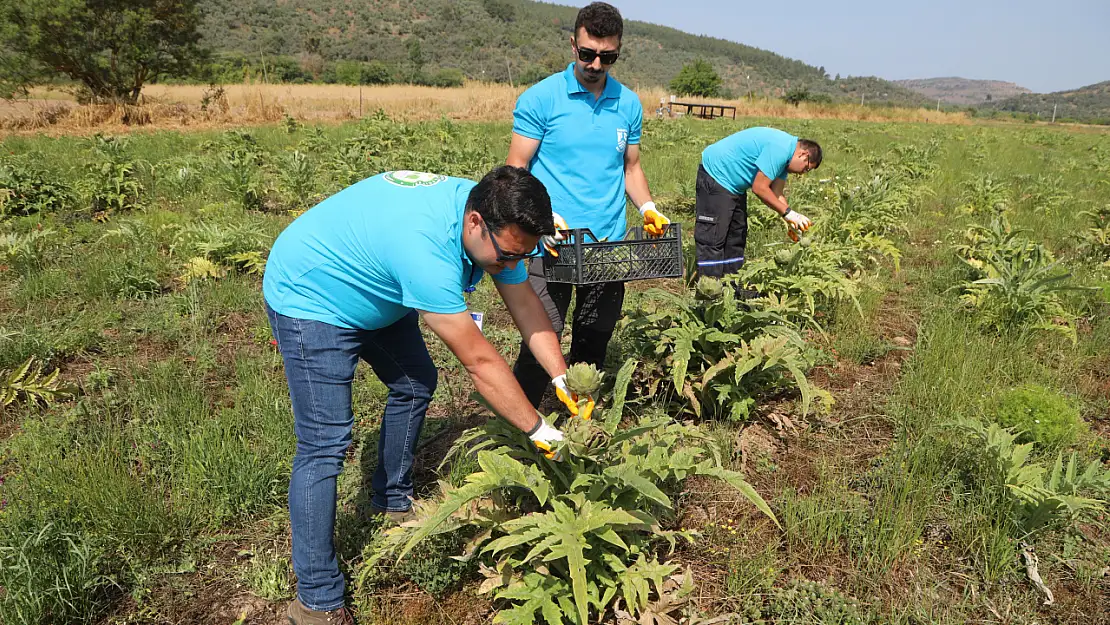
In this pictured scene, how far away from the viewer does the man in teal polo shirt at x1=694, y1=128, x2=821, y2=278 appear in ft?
16.2

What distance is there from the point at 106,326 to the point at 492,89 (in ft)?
80.5

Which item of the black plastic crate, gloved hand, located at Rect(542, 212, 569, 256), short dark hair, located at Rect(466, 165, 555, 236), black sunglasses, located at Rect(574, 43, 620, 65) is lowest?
the black plastic crate

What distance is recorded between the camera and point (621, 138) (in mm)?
3334

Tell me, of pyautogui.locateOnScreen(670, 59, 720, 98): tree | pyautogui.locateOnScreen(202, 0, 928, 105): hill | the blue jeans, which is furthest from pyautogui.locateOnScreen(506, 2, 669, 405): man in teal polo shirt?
pyautogui.locateOnScreen(670, 59, 720, 98): tree

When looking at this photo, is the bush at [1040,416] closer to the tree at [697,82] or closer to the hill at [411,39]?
the hill at [411,39]

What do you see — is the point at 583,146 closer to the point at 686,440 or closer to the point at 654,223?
the point at 654,223

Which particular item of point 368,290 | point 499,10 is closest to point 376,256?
point 368,290

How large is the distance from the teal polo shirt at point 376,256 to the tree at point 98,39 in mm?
20277

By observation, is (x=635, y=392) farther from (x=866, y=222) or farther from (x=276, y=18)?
(x=276, y=18)

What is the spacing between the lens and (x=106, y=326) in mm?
4816

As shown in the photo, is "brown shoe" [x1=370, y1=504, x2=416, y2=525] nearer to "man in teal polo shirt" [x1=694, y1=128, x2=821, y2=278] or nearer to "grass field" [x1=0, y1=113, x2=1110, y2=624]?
"grass field" [x1=0, y1=113, x2=1110, y2=624]

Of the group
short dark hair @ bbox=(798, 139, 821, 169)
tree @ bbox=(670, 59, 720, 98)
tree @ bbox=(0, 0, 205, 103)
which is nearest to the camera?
short dark hair @ bbox=(798, 139, 821, 169)

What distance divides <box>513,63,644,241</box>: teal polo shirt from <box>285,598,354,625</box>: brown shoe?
6.71ft

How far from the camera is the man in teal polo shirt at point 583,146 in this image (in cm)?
308
